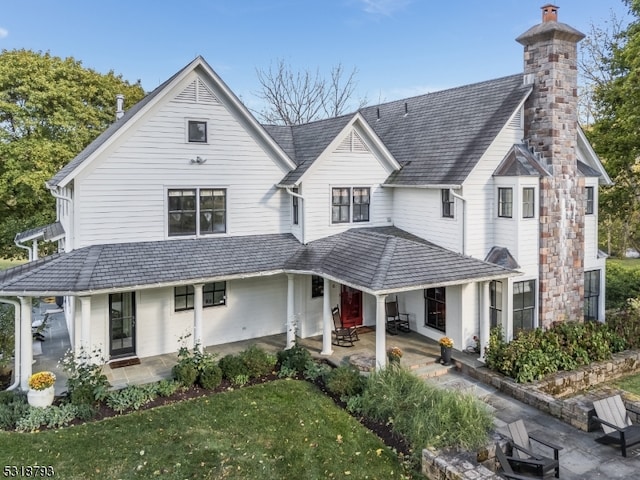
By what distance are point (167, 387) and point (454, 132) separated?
1231cm

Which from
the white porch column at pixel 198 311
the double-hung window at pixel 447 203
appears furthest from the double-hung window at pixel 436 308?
the white porch column at pixel 198 311

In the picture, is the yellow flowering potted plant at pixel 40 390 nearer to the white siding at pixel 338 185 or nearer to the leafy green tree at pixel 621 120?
the white siding at pixel 338 185

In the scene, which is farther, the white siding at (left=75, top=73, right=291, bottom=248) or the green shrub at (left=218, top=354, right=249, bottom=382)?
the white siding at (left=75, top=73, right=291, bottom=248)

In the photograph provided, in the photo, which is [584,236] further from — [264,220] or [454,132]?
[264,220]

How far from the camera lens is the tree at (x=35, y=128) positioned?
917 inches

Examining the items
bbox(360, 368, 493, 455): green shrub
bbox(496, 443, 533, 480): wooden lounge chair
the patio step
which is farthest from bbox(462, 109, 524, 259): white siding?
bbox(496, 443, 533, 480): wooden lounge chair

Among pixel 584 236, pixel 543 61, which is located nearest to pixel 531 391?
pixel 584 236

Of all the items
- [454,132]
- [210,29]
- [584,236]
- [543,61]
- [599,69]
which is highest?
[210,29]

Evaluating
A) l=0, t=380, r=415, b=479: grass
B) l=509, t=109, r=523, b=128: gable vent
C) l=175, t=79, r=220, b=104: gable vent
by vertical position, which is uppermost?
l=175, t=79, r=220, b=104: gable vent

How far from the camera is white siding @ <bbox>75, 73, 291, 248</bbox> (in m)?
13.1

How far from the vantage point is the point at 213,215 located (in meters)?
15.0

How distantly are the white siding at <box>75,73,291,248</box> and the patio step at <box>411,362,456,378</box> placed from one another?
6.80m

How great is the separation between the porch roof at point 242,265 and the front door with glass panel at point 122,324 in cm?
157

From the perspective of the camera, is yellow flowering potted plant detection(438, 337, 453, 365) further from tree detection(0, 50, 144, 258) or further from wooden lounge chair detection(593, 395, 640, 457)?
tree detection(0, 50, 144, 258)
